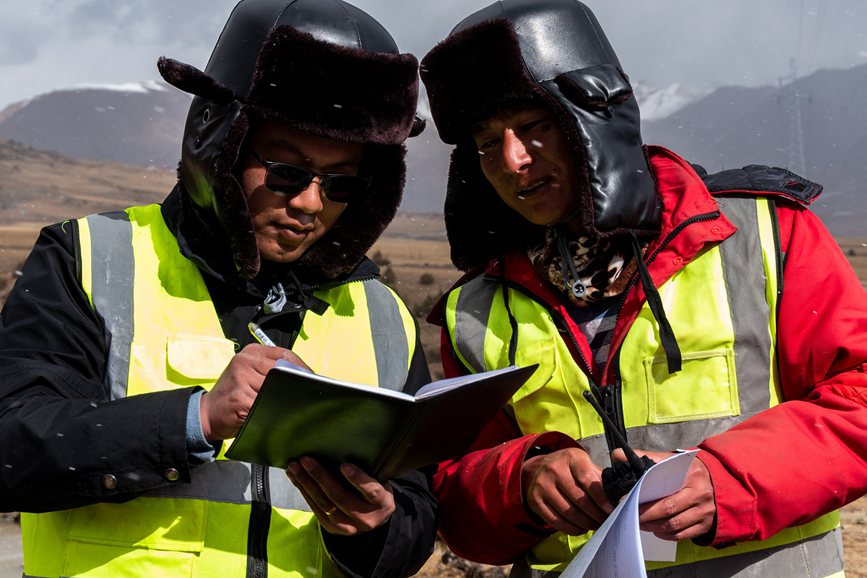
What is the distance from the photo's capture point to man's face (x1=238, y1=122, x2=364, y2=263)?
281 centimetres

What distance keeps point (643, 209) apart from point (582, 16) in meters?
0.66

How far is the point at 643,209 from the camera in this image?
9.39 ft

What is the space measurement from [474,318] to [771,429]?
933 mm

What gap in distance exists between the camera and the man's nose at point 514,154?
294 centimetres

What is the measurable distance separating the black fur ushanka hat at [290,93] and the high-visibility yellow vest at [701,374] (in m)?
0.70

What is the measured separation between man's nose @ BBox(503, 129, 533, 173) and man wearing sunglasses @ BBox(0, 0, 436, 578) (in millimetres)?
291

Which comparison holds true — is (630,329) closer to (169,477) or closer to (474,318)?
(474,318)

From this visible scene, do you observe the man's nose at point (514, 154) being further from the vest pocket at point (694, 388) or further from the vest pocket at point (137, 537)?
the vest pocket at point (137, 537)

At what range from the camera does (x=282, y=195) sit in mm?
2811

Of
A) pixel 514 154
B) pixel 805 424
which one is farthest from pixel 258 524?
pixel 805 424

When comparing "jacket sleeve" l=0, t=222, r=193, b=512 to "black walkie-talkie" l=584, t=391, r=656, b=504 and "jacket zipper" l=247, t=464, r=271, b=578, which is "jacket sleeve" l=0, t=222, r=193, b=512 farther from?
"black walkie-talkie" l=584, t=391, r=656, b=504

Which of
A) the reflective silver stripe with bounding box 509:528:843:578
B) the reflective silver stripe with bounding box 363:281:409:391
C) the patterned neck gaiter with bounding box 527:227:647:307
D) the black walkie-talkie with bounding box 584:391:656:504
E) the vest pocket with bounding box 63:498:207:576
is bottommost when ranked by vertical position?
the reflective silver stripe with bounding box 509:528:843:578

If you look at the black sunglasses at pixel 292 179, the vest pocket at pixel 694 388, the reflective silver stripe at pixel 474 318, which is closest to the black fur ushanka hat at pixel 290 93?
the black sunglasses at pixel 292 179

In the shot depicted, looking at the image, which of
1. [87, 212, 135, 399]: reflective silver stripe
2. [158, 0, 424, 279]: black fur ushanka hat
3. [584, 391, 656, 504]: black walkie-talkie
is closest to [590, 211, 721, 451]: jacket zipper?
[584, 391, 656, 504]: black walkie-talkie
